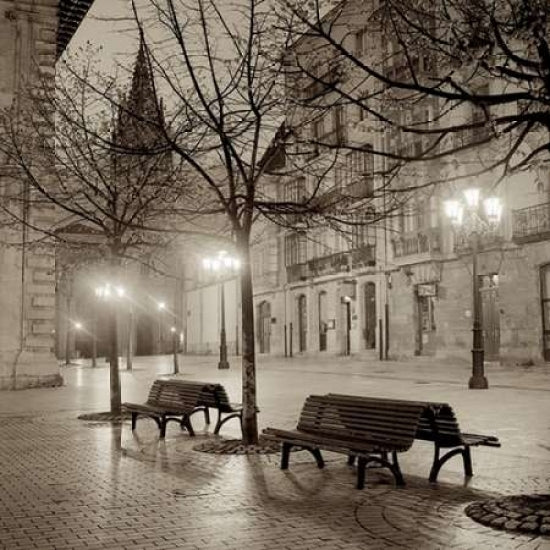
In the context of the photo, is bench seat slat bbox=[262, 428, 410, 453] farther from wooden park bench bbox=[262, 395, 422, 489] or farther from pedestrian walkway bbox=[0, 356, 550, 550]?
pedestrian walkway bbox=[0, 356, 550, 550]

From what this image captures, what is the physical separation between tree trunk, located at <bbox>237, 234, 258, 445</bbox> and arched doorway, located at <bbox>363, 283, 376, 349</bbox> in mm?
27765

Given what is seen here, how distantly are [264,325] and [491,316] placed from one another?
21.0 m

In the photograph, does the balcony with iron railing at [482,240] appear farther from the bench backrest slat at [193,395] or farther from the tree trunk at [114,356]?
the bench backrest slat at [193,395]

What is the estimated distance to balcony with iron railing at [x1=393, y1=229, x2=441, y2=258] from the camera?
3300cm

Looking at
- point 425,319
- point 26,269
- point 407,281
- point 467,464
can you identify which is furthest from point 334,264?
point 467,464

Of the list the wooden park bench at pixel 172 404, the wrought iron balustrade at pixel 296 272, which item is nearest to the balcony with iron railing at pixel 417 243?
the wrought iron balustrade at pixel 296 272

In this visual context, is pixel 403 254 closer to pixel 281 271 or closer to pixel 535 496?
pixel 281 271

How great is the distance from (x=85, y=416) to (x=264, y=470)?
6.56 meters

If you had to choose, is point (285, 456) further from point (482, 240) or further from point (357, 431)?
point (482, 240)

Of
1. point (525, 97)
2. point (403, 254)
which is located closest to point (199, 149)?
point (525, 97)

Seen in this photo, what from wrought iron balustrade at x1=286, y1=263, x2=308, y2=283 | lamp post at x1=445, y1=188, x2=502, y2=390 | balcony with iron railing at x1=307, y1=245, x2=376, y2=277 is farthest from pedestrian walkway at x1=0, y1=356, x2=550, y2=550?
wrought iron balustrade at x1=286, y1=263, x2=308, y2=283

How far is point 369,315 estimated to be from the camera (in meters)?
38.6

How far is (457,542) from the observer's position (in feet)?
18.4

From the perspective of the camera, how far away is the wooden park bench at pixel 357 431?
7.45 metres
